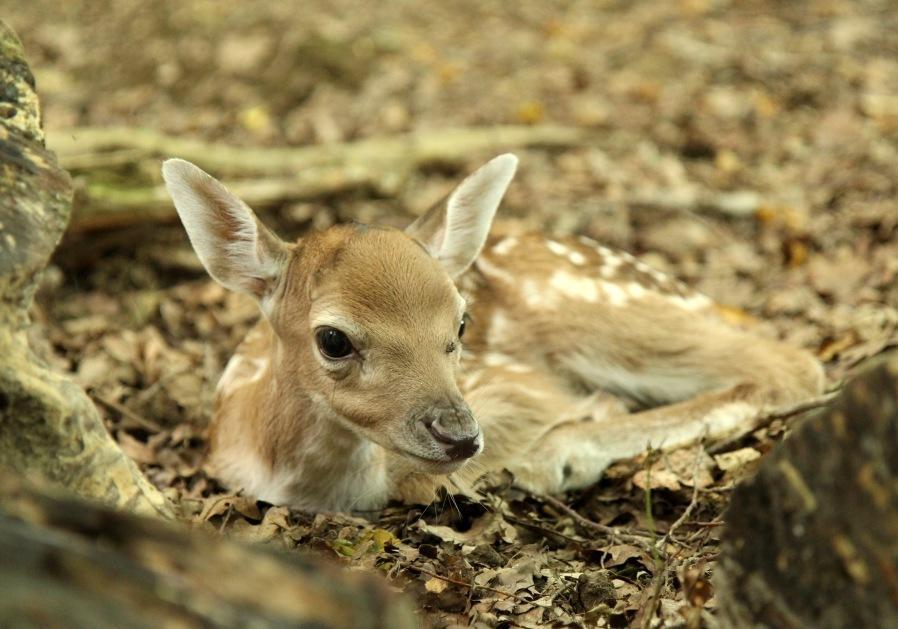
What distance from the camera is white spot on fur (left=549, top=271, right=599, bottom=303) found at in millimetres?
5242

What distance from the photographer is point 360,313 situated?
3.70 metres

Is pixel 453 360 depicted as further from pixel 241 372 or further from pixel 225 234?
pixel 241 372

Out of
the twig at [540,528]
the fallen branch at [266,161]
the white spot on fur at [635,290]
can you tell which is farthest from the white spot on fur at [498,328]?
the fallen branch at [266,161]

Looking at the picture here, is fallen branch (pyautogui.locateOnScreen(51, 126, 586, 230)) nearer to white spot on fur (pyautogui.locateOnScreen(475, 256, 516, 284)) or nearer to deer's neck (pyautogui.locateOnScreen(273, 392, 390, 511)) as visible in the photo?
white spot on fur (pyautogui.locateOnScreen(475, 256, 516, 284))

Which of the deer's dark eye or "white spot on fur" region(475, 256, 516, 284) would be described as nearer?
the deer's dark eye

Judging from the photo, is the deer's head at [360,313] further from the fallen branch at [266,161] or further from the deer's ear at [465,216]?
the fallen branch at [266,161]

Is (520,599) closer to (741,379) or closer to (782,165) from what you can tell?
(741,379)

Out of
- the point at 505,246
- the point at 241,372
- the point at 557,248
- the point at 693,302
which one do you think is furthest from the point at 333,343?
the point at 693,302

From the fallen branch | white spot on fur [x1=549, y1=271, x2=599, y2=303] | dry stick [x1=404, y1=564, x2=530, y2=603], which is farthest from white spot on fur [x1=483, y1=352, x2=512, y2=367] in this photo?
the fallen branch

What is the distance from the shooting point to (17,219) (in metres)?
2.76

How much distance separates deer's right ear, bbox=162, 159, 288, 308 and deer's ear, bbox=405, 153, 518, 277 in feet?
1.97

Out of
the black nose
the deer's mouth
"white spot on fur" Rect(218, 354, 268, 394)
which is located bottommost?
"white spot on fur" Rect(218, 354, 268, 394)

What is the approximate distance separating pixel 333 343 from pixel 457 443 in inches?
25.5

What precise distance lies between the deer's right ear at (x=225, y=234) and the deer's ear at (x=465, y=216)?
0.60m
